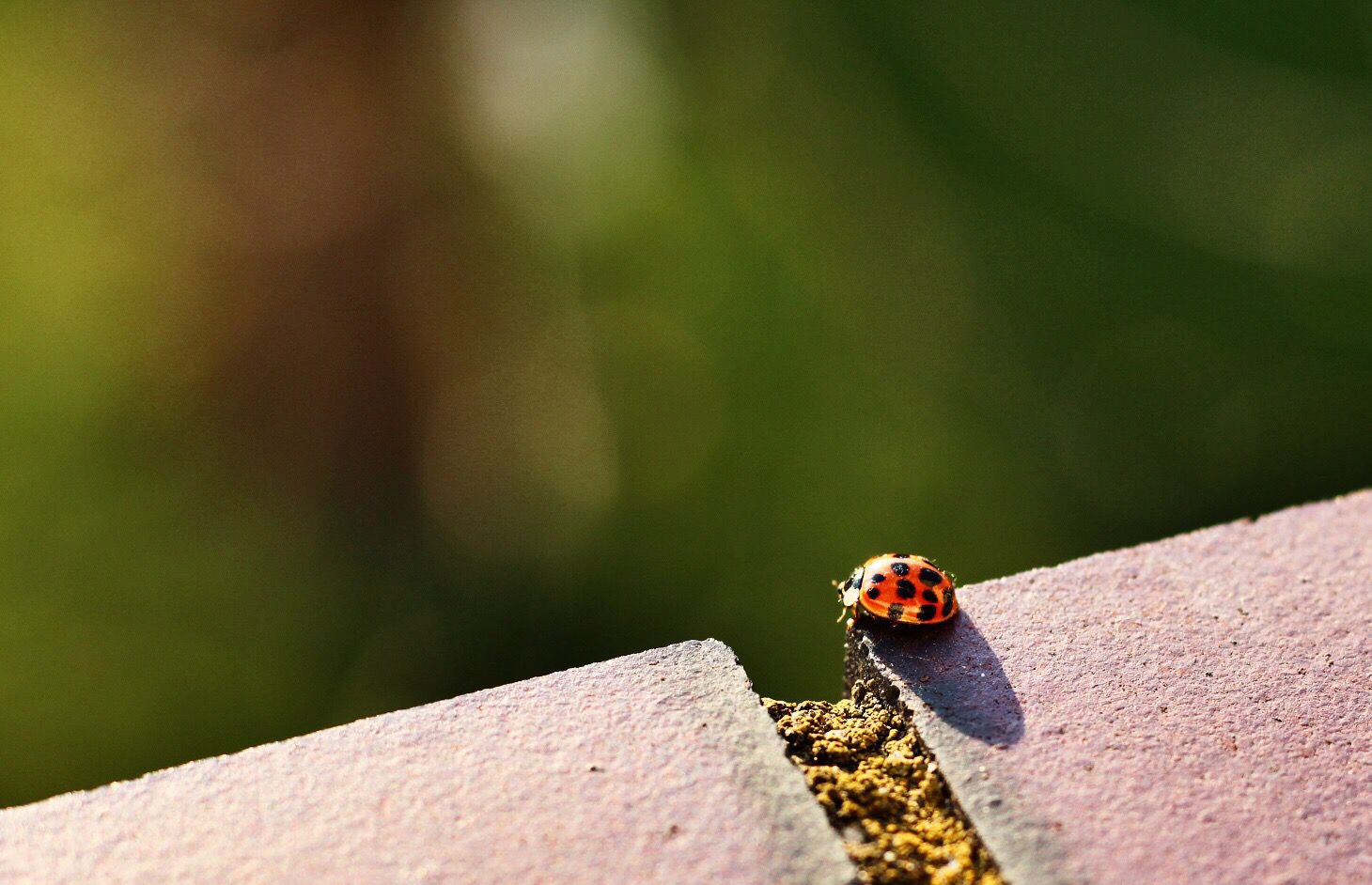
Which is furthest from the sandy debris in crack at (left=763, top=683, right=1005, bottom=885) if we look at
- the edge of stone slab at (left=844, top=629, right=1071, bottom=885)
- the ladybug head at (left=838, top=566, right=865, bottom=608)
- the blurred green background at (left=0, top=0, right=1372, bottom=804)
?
the blurred green background at (left=0, top=0, right=1372, bottom=804)

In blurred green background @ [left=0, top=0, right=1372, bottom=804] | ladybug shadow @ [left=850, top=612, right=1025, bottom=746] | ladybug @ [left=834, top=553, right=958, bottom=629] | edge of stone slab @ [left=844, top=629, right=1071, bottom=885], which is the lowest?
edge of stone slab @ [left=844, top=629, right=1071, bottom=885]

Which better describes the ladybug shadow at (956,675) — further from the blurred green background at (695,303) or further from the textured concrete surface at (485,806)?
the blurred green background at (695,303)

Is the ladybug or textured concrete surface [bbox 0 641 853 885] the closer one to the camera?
textured concrete surface [bbox 0 641 853 885]

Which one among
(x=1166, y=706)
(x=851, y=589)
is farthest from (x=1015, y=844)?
(x=851, y=589)

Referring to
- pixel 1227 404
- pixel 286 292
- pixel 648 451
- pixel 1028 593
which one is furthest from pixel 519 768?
pixel 1227 404

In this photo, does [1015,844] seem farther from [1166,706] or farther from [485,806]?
[485,806]

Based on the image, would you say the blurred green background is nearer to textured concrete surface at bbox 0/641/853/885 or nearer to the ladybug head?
the ladybug head

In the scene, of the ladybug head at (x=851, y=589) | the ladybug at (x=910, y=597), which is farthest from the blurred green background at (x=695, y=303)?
the ladybug at (x=910, y=597)
